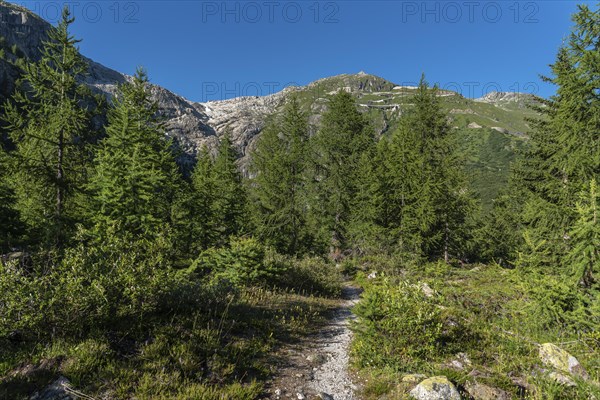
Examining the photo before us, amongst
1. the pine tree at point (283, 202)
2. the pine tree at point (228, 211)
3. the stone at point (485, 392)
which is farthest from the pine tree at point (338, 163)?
the stone at point (485, 392)

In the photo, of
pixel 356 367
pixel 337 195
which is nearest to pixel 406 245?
pixel 337 195

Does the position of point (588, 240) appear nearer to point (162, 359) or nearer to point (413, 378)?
point (413, 378)

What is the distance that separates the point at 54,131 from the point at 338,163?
66.3 feet

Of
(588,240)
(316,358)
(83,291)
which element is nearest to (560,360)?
(588,240)

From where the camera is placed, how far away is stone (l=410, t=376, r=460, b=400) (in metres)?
5.56

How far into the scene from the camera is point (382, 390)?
6355 millimetres

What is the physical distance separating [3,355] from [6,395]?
1.15 metres

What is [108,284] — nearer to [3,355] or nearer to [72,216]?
[3,355]

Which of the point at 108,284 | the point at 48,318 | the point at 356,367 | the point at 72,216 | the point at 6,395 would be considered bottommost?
the point at 356,367

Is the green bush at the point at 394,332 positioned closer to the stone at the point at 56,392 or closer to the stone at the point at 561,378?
the stone at the point at 561,378

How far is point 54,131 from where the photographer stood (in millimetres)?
12695

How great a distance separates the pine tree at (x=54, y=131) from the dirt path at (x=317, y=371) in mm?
10377

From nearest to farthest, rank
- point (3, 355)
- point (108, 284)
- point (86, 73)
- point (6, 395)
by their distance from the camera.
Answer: point (6, 395) → point (3, 355) → point (108, 284) → point (86, 73)

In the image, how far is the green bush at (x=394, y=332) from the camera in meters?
7.49
